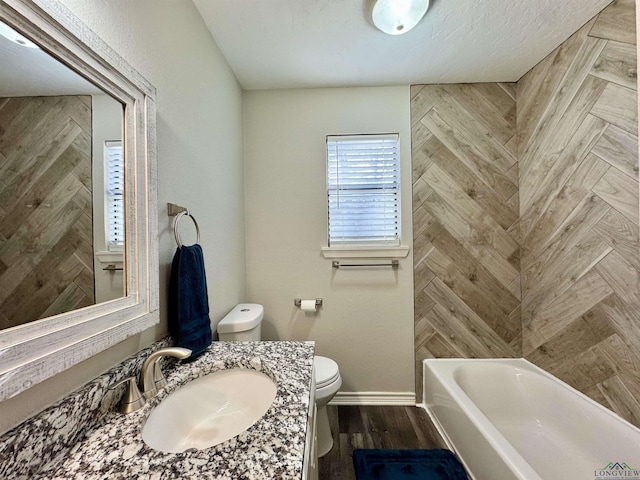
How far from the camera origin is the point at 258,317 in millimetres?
1599

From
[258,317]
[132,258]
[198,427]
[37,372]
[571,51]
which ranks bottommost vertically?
[198,427]

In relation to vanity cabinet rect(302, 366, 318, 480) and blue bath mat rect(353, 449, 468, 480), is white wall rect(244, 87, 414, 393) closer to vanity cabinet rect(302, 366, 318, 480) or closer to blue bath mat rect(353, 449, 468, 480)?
blue bath mat rect(353, 449, 468, 480)

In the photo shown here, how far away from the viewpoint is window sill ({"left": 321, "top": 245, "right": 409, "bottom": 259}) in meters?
1.98

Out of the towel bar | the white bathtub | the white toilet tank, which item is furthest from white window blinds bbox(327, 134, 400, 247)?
the white bathtub

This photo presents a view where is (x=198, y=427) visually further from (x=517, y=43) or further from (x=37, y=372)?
(x=517, y=43)

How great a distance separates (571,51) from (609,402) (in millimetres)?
2064

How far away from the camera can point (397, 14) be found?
134cm

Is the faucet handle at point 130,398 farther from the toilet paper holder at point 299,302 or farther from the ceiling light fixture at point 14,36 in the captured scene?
the toilet paper holder at point 299,302

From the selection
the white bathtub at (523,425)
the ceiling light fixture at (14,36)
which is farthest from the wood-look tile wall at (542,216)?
the ceiling light fixture at (14,36)

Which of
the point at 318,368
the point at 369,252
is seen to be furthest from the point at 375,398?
the point at 369,252

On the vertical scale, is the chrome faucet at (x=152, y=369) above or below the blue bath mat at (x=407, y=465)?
above

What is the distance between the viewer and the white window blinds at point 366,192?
2.02 meters

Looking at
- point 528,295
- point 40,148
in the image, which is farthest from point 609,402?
point 40,148

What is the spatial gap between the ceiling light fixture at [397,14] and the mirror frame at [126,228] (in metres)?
1.20
